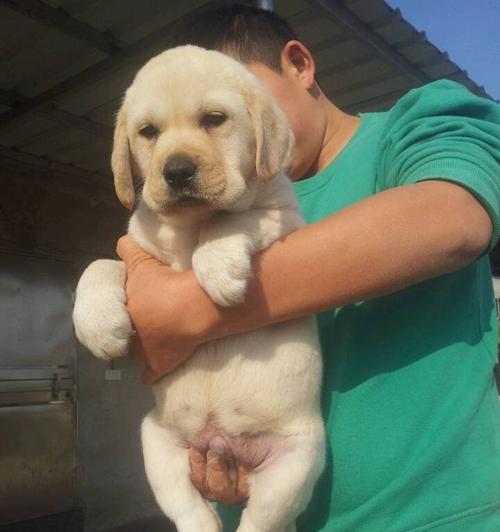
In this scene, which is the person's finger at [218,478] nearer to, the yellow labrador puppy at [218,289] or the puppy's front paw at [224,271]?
the yellow labrador puppy at [218,289]

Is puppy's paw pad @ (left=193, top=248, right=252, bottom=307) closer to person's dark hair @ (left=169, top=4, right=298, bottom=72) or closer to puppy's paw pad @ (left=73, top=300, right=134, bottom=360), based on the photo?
puppy's paw pad @ (left=73, top=300, right=134, bottom=360)

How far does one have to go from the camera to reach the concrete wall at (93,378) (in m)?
6.48

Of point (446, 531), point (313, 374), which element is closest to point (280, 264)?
point (313, 374)

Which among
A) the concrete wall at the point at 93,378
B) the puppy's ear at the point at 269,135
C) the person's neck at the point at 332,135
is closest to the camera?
the puppy's ear at the point at 269,135

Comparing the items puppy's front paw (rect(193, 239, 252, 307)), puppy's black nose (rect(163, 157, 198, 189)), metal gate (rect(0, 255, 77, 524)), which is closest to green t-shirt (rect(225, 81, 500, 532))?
puppy's front paw (rect(193, 239, 252, 307))

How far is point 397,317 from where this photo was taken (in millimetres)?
1930

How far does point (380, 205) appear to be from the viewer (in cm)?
166

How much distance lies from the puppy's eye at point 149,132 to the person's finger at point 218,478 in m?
0.91

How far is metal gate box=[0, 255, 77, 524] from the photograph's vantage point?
6.23 meters

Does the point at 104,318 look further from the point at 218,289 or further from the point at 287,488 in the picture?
the point at 287,488

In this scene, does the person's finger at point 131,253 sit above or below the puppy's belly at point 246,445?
above

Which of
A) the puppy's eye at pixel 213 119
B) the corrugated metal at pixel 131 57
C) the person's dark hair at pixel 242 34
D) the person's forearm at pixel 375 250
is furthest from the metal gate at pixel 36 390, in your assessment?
the person's forearm at pixel 375 250

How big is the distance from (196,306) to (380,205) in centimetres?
51

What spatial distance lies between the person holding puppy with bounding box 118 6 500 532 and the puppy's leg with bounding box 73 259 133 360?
4 centimetres
